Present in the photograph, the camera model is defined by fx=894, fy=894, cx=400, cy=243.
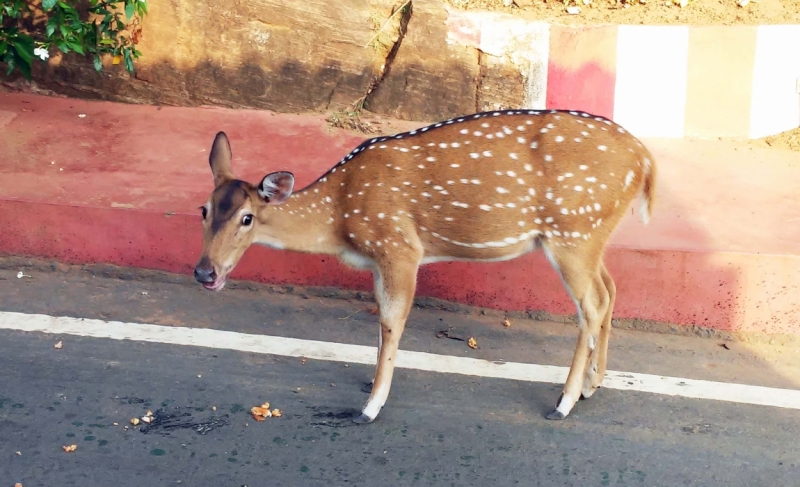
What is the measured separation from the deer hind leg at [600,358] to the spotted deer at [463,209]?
0.01m

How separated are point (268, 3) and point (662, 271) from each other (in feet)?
12.2

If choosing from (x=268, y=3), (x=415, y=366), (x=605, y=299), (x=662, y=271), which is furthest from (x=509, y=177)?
(x=268, y=3)

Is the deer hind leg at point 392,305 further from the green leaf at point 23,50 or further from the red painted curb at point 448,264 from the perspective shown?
the green leaf at point 23,50

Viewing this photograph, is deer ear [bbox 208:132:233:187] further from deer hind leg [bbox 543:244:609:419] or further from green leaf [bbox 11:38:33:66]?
green leaf [bbox 11:38:33:66]

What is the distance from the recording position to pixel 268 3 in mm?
7055

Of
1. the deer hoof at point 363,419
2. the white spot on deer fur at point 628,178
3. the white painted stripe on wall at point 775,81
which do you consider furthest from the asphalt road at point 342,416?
the white painted stripe on wall at point 775,81

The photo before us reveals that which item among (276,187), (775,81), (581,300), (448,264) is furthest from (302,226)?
(775,81)

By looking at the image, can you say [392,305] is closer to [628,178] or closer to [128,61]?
[628,178]

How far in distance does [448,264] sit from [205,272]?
5.89 feet

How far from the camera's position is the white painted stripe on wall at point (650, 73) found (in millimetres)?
6910

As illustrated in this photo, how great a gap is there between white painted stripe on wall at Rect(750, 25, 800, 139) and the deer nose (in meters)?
4.70

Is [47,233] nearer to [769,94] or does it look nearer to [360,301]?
[360,301]

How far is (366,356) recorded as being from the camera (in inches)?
196

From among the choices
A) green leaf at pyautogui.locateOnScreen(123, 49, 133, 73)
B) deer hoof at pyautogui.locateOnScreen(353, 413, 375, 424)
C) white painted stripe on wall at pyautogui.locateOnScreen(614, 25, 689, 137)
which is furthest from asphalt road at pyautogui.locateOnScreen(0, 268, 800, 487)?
white painted stripe on wall at pyautogui.locateOnScreen(614, 25, 689, 137)
